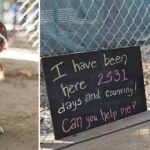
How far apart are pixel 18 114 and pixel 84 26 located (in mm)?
855

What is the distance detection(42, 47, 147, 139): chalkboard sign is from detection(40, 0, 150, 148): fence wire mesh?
269 millimetres

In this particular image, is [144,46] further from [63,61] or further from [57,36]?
[63,61]

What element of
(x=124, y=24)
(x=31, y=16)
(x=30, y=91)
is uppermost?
(x=31, y=16)

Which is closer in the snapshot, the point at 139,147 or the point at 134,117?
the point at 139,147

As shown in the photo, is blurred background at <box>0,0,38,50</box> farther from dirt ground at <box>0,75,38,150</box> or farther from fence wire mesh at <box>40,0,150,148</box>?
dirt ground at <box>0,75,38,150</box>

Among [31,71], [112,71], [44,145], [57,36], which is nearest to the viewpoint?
[44,145]

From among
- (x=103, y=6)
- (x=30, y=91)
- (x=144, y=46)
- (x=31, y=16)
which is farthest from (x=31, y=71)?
(x=31, y=16)

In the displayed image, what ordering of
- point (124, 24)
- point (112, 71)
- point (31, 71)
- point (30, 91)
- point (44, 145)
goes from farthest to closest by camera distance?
point (31, 71) < point (30, 91) < point (124, 24) < point (112, 71) < point (44, 145)

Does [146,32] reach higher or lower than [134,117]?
higher

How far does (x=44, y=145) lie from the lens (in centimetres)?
316

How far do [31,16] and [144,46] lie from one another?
1.65 metres

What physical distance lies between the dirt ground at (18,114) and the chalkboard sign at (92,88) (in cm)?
28

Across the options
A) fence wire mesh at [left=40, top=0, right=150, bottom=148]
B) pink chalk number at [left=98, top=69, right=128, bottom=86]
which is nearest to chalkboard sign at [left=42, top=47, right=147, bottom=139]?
pink chalk number at [left=98, top=69, right=128, bottom=86]

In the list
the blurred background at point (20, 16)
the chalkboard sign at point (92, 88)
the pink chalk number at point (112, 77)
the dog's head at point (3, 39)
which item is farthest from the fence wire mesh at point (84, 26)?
the dog's head at point (3, 39)
